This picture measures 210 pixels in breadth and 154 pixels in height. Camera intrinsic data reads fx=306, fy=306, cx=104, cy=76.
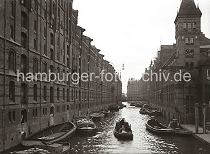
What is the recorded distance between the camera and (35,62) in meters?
38.8

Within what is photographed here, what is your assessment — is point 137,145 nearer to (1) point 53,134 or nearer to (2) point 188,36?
(1) point 53,134

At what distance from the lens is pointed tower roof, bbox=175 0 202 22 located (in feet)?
188

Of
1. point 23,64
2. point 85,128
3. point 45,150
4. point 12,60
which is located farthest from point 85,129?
point 45,150

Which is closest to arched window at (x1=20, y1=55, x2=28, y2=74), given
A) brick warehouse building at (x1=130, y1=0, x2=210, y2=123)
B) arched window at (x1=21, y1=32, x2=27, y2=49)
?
arched window at (x1=21, y1=32, x2=27, y2=49)

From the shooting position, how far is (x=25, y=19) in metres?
35.8

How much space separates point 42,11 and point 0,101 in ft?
57.4

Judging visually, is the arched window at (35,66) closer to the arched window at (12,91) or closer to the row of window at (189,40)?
the arched window at (12,91)

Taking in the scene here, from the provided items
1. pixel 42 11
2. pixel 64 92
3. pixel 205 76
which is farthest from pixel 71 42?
pixel 205 76

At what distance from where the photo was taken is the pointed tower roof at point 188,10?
57.3 metres

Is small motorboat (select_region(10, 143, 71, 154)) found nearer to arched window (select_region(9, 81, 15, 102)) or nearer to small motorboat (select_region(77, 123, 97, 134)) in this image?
arched window (select_region(9, 81, 15, 102))

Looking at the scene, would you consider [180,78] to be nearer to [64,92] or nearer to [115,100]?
[64,92]

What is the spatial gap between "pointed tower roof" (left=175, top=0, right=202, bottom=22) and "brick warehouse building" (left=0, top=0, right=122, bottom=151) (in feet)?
69.0

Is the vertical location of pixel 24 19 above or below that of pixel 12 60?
above

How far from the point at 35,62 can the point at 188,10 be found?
1293 inches
